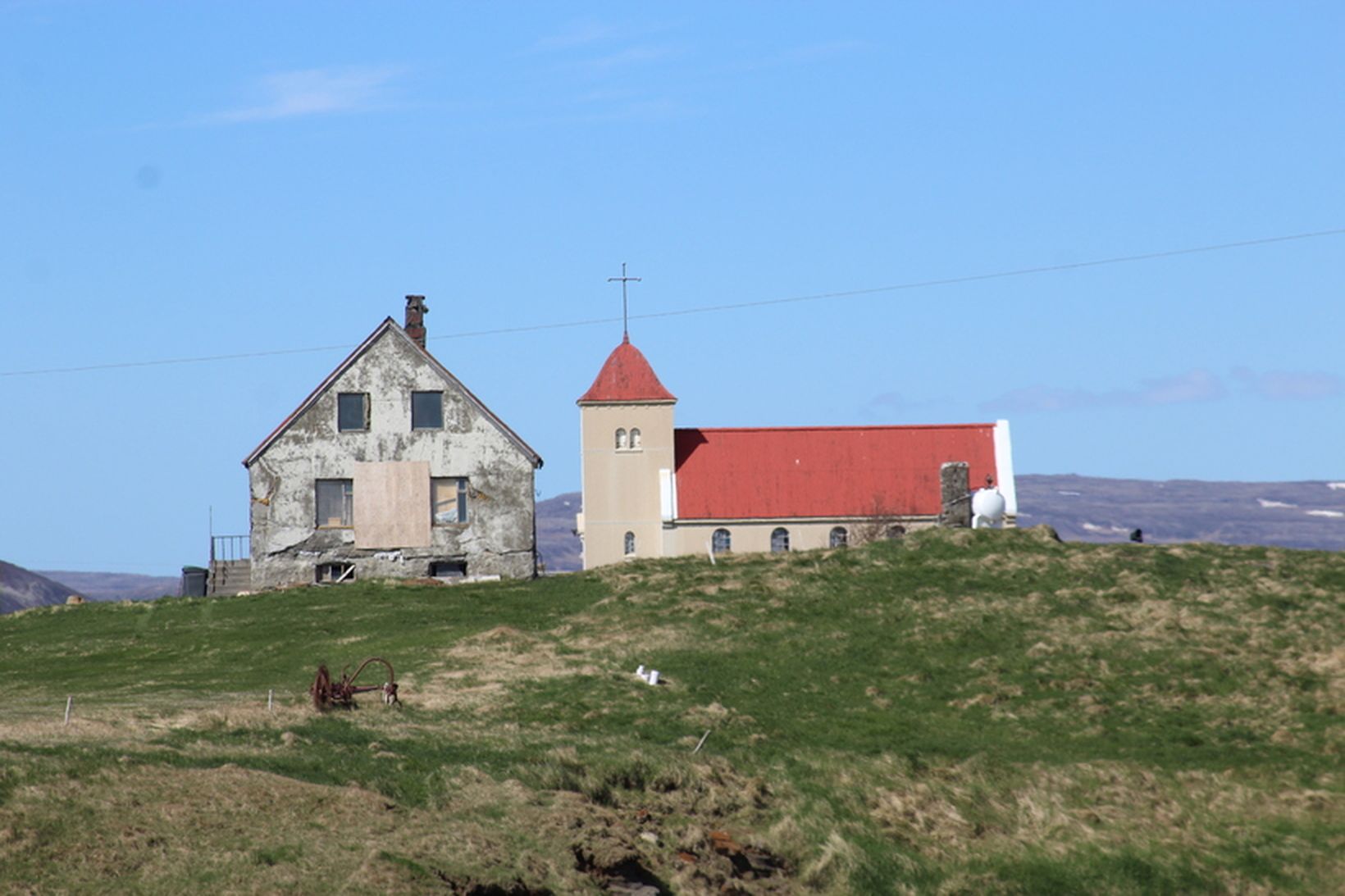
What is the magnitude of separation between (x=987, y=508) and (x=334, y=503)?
2463 centimetres

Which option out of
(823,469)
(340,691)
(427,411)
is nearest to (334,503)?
(427,411)

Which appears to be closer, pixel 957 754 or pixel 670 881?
pixel 670 881

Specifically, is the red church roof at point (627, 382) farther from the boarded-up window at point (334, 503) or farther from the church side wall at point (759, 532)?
the boarded-up window at point (334, 503)

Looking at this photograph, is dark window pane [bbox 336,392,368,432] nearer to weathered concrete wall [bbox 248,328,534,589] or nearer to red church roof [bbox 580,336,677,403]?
weathered concrete wall [bbox 248,328,534,589]

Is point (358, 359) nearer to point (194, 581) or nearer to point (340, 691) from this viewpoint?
point (194, 581)

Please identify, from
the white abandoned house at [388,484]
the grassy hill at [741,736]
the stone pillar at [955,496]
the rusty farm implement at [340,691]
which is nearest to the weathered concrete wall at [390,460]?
the white abandoned house at [388,484]

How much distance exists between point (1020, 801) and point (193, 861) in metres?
15.8

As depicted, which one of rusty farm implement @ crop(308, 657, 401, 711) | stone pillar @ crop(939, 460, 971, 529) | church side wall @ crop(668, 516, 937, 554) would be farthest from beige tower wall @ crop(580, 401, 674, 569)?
rusty farm implement @ crop(308, 657, 401, 711)

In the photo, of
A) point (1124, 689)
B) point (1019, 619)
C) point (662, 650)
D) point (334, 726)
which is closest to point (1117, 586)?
point (1019, 619)

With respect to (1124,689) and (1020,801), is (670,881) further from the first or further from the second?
(1124,689)

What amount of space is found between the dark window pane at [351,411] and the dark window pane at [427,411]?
1836 mm

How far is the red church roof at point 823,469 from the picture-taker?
7869cm

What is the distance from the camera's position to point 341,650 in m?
47.9

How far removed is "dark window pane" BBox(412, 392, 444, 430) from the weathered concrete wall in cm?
17
